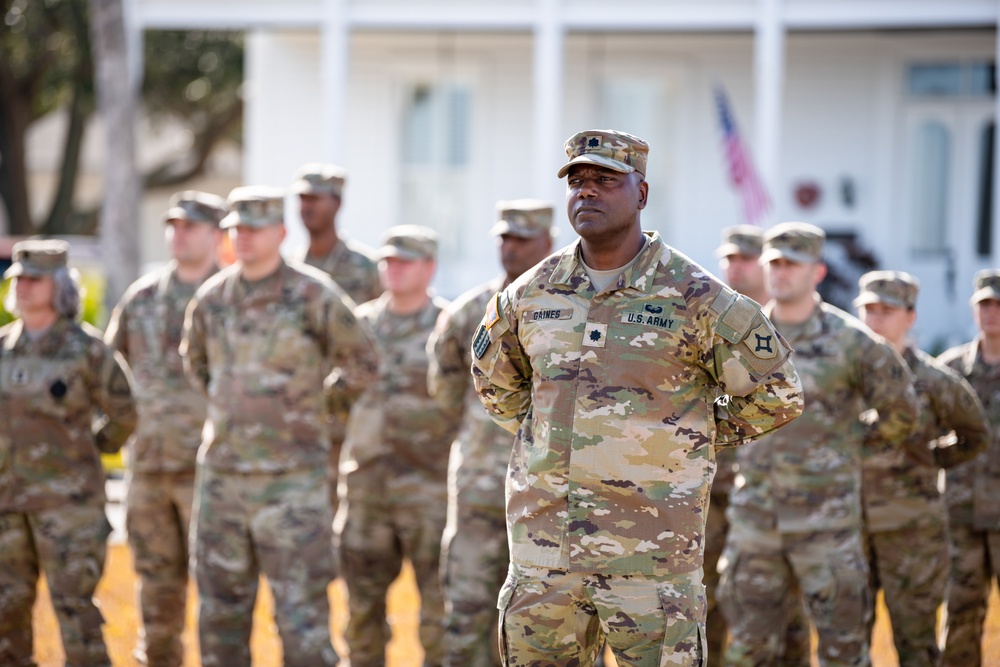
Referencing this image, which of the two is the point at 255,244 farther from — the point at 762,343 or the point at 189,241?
the point at 762,343

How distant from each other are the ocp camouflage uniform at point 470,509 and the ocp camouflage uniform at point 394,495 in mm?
547

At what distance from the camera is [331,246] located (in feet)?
29.0

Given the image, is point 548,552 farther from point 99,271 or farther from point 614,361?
point 99,271

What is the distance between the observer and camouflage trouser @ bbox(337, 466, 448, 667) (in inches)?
304

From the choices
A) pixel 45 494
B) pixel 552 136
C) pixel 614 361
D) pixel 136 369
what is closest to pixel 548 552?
pixel 614 361

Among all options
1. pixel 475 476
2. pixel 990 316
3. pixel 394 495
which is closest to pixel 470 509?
pixel 475 476

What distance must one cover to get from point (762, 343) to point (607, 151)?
0.82 m

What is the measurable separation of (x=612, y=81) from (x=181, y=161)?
21.4 meters

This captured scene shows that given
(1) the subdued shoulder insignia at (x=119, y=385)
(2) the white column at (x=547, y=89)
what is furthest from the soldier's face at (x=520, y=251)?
(2) the white column at (x=547, y=89)

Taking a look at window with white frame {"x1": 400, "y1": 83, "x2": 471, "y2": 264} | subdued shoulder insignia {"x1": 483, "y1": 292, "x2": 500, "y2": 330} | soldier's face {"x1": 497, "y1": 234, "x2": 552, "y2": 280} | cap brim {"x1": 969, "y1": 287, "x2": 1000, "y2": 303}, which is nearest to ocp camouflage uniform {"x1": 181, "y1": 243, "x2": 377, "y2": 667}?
soldier's face {"x1": 497, "y1": 234, "x2": 552, "y2": 280}

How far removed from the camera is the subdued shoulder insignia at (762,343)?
15.1ft

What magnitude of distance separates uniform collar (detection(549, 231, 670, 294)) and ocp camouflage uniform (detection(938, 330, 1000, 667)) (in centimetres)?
359

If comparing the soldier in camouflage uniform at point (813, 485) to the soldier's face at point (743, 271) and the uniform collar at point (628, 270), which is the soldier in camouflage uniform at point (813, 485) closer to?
the soldier's face at point (743, 271)

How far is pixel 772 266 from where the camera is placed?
22.2 feet
